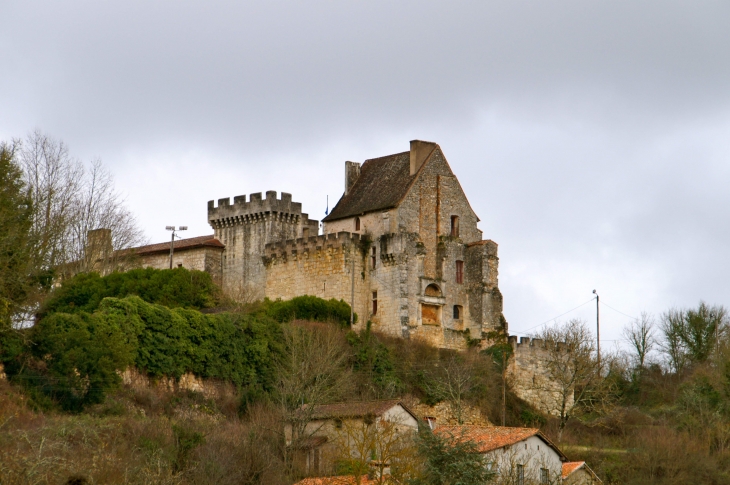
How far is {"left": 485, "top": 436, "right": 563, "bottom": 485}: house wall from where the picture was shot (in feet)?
153

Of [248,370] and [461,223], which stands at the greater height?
[461,223]

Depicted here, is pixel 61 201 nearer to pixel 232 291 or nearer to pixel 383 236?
pixel 232 291

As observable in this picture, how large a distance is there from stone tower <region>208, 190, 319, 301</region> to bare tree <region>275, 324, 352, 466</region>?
8.40 m

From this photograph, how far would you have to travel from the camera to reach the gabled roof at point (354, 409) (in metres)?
48.4

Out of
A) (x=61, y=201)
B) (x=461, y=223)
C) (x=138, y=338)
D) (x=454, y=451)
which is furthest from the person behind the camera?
(x=461, y=223)

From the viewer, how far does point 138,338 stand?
168 feet

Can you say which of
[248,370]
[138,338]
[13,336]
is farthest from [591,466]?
[13,336]

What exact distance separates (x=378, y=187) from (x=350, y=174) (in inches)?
103

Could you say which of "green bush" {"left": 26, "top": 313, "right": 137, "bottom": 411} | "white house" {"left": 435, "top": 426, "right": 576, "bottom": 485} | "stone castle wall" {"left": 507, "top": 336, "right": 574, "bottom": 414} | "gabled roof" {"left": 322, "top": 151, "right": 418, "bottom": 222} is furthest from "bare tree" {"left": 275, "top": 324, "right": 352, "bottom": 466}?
"stone castle wall" {"left": 507, "top": 336, "right": 574, "bottom": 414}

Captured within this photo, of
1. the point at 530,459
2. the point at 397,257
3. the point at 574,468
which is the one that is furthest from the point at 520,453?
the point at 397,257

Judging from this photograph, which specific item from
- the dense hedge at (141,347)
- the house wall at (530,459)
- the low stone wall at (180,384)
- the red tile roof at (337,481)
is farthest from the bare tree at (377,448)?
the dense hedge at (141,347)

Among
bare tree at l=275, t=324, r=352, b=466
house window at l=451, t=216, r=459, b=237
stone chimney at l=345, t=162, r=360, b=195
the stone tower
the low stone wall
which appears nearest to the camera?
bare tree at l=275, t=324, r=352, b=466

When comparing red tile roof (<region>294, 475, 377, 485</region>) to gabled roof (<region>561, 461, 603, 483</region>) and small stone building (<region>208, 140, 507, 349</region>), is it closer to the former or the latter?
gabled roof (<region>561, 461, 603, 483</region>)

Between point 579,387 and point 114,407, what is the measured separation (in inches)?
961
